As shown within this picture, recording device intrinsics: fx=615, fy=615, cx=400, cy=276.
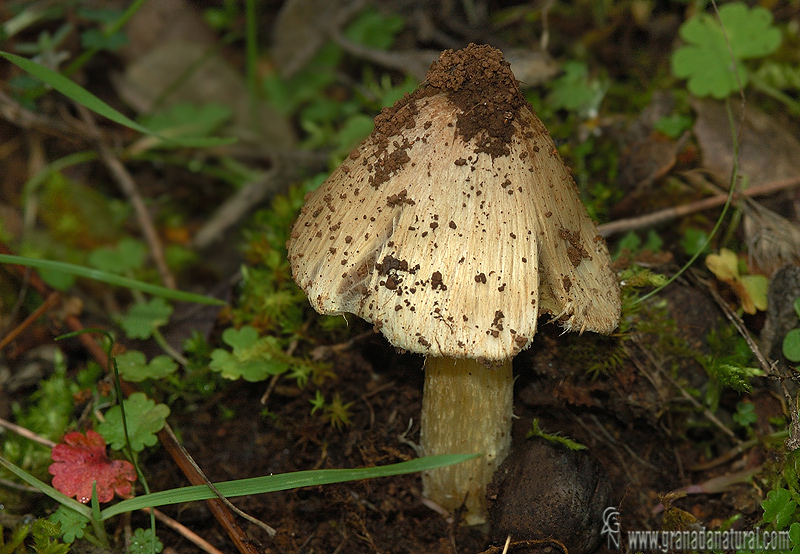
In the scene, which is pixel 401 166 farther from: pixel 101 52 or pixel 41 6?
pixel 101 52

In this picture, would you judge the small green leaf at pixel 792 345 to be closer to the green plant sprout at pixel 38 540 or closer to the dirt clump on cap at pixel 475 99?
the dirt clump on cap at pixel 475 99

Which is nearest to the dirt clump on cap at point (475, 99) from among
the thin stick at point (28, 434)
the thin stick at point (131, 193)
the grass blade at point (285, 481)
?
the grass blade at point (285, 481)

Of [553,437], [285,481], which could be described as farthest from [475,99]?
[285,481]

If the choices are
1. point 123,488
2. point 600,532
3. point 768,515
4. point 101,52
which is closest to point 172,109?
point 101,52

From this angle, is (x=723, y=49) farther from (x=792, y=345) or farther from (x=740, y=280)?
(x=792, y=345)

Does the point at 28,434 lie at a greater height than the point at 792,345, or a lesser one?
greater

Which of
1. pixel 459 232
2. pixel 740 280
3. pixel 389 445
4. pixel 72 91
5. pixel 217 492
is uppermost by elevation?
pixel 72 91
